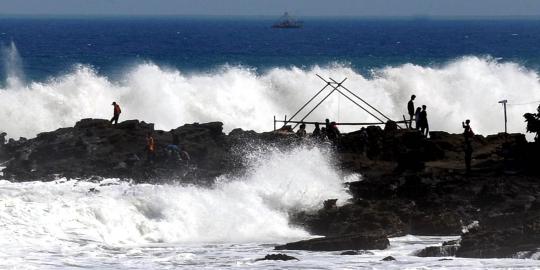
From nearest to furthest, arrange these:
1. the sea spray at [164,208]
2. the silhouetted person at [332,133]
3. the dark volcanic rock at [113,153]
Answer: the sea spray at [164,208] < the dark volcanic rock at [113,153] < the silhouetted person at [332,133]

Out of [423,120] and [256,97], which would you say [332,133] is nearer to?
[423,120]

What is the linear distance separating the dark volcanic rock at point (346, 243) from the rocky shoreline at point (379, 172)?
0.07 feet

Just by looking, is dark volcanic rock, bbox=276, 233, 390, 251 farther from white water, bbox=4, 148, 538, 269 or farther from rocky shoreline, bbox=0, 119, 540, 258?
white water, bbox=4, 148, 538, 269

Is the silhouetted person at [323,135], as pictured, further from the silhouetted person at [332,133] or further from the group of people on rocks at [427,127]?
the group of people on rocks at [427,127]

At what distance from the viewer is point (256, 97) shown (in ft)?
161

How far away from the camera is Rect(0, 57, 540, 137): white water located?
4484 cm

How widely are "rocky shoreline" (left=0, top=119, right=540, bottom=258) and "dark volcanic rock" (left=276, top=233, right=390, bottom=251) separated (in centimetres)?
2

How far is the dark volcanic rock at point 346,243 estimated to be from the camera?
24375 millimetres

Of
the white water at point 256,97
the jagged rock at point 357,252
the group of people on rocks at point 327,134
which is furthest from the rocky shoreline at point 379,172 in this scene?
the white water at point 256,97

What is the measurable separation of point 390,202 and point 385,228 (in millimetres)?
1740

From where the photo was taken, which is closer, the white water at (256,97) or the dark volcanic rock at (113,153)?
the dark volcanic rock at (113,153)

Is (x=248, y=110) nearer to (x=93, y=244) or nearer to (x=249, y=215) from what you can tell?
(x=249, y=215)

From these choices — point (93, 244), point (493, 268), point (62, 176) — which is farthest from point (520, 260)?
point (62, 176)

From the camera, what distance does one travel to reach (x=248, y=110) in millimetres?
46469
